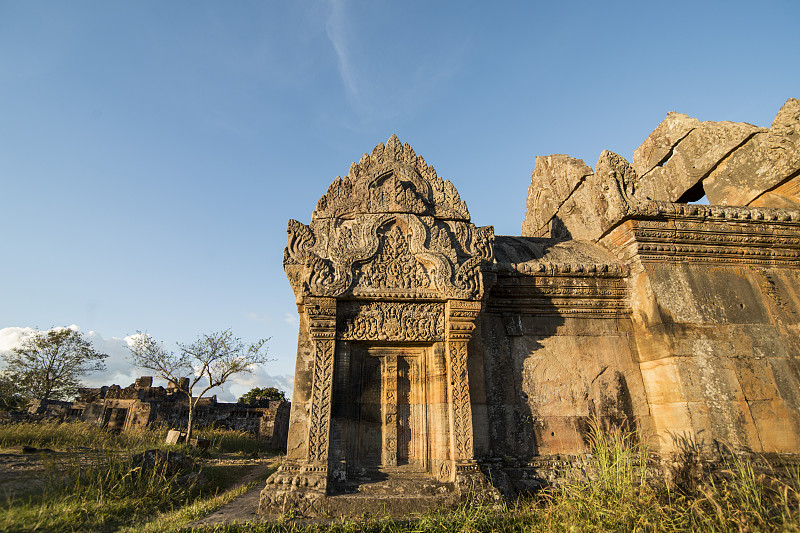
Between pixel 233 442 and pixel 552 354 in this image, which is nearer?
pixel 552 354

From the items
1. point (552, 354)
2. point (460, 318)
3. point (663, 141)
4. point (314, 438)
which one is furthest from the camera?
point (663, 141)

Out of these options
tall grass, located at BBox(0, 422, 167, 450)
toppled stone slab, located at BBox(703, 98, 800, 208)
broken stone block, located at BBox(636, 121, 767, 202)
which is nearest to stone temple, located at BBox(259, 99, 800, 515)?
toppled stone slab, located at BBox(703, 98, 800, 208)

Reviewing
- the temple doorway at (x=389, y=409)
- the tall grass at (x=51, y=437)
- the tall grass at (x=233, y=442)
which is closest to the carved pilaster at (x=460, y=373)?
the temple doorway at (x=389, y=409)

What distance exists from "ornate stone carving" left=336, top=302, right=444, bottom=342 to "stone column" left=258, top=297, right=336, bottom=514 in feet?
0.67

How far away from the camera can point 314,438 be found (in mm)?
4094

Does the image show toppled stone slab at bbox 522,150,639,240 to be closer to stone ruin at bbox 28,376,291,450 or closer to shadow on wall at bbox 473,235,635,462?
shadow on wall at bbox 473,235,635,462

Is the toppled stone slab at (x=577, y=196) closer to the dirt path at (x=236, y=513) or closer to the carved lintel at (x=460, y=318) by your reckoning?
the carved lintel at (x=460, y=318)

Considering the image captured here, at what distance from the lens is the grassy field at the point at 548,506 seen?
297cm

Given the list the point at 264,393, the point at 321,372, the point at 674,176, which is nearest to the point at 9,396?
the point at 264,393

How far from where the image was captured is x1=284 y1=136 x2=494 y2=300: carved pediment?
459 cm

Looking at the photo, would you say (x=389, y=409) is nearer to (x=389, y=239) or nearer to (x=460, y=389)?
(x=460, y=389)

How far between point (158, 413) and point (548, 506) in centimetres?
1673

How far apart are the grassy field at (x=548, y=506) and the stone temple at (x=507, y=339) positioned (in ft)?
1.20

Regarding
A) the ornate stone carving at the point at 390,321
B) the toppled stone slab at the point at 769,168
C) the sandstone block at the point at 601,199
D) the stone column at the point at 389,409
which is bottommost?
the stone column at the point at 389,409
